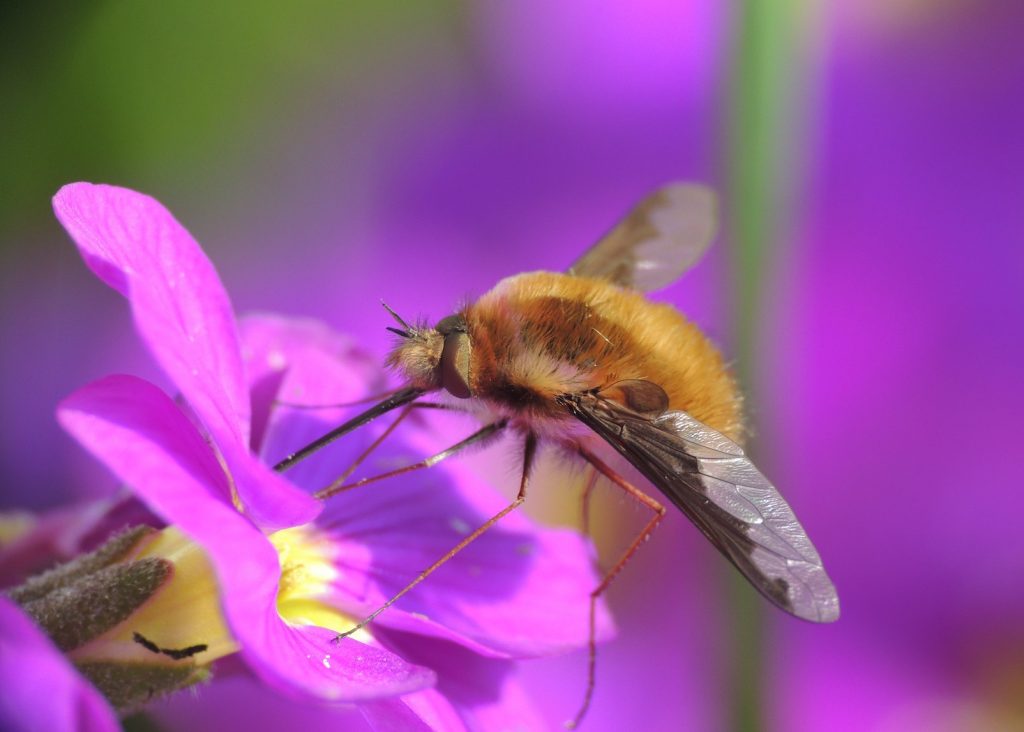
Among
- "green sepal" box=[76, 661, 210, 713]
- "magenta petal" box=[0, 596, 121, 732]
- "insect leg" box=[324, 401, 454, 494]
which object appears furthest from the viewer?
"insect leg" box=[324, 401, 454, 494]

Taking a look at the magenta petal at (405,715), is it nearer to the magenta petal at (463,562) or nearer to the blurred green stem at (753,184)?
the magenta petal at (463,562)

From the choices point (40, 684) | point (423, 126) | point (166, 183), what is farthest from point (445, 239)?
point (40, 684)

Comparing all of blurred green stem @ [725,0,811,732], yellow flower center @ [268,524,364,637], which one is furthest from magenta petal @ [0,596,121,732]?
blurred green stem @ [725,0,811,732]

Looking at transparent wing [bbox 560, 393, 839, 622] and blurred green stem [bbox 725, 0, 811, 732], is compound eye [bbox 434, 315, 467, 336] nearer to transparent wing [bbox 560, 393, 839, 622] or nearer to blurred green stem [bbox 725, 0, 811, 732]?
transparent wing [bbox 560, 393, 839, 622]

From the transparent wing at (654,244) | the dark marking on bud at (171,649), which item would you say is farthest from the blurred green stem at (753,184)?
the dark marking on bud at (171,649)

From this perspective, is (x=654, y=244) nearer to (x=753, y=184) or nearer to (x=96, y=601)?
(x=753, y=184)

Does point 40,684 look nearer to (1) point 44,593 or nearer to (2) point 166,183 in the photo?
(1) point 44,593
